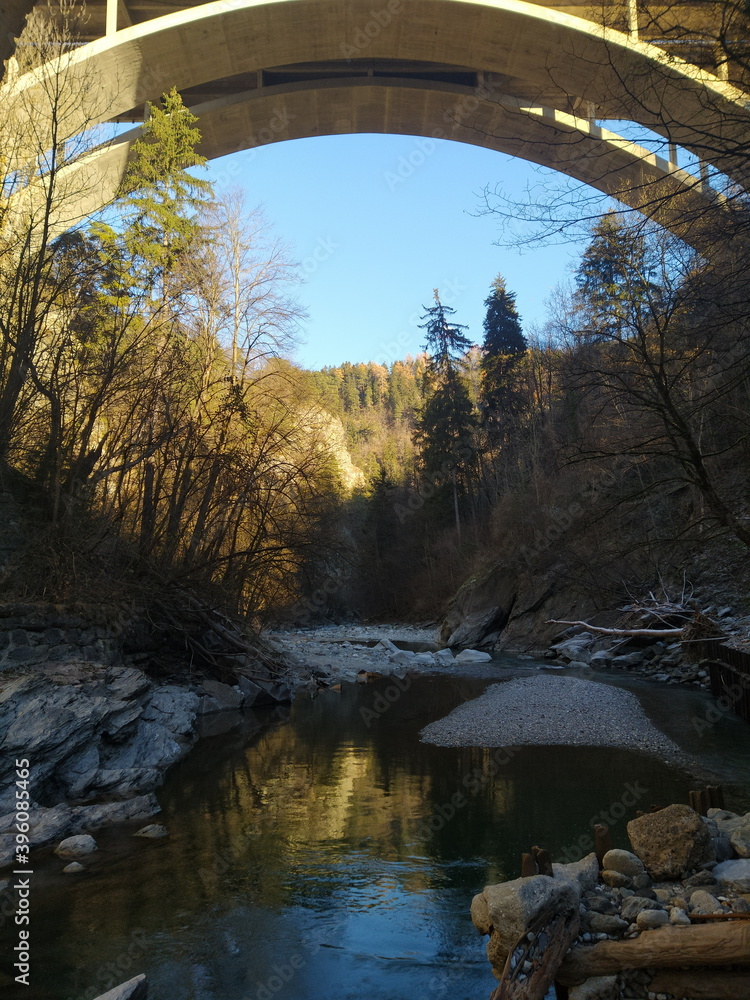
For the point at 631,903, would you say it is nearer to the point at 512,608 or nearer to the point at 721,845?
the point at 721,845

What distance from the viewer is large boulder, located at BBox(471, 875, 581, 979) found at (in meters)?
3.64

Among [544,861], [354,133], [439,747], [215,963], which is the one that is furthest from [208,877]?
[354,133]

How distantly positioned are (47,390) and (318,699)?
829 centimetres

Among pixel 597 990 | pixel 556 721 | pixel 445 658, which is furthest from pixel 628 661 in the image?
pixel 597 990

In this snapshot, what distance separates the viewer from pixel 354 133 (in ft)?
110

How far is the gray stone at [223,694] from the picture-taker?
12773 millimetres

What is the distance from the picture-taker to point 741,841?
474 cm

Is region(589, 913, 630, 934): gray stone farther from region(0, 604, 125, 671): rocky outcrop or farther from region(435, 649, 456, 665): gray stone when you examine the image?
region(435, 649, 456, 665): gray stone

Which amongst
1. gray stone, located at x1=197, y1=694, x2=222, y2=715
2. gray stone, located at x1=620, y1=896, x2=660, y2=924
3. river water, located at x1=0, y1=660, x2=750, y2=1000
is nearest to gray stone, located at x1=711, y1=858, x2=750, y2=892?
Result: gray stone, located at x1=620, y1=896, x2=660, y2=924

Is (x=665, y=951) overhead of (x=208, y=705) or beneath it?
beneath

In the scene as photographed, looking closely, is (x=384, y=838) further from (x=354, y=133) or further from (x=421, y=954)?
(x=354, y=133)

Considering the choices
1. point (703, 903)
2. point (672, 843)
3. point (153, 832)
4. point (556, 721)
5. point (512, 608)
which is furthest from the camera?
point (512, 608)

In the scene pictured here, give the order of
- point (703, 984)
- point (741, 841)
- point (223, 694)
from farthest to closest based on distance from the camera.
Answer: point (223, 694) → point (741, 841) → point (703, 984)

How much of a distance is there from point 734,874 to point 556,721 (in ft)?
21.0
